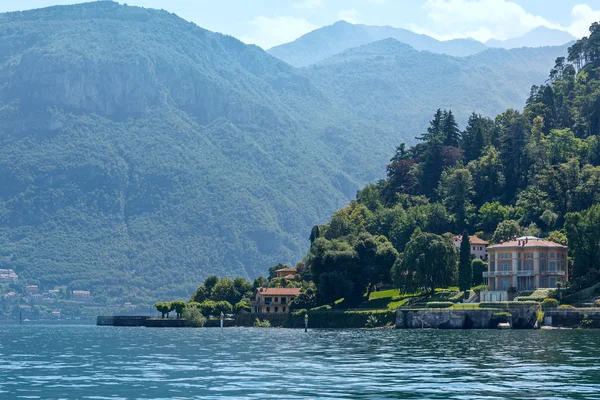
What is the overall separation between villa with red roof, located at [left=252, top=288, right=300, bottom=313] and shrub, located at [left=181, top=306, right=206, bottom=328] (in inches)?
359

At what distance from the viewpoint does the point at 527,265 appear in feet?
474

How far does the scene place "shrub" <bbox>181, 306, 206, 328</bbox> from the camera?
6658 inches

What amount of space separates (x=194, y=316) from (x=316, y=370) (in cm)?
10807

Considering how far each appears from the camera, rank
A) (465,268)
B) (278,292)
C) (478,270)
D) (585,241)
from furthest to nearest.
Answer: (278,292) < (478,270) < (465,268) < (585,241)

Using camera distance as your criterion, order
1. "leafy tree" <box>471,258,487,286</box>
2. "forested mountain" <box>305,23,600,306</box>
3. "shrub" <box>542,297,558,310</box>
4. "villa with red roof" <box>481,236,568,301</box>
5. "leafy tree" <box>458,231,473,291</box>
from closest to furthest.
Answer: "shrub" <box>542,297,558,310</box> → "forested mountain" <box>305,23,600,306</box> → "leafy tree" <box>458,231,473,291</box> → "villa with red roof" <box>481,236,568,301</box> → "leafy tree" <box>471,258,487,286</box>

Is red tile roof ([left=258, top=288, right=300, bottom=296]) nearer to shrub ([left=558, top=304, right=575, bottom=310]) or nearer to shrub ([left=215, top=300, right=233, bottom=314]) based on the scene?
shrub ([left=215, top=300, right=233, bottom=314])

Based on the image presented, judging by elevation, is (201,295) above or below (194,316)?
→ above

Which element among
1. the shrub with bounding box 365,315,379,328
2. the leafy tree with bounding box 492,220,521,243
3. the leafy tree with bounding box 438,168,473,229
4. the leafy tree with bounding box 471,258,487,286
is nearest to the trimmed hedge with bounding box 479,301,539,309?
the shrub with bounding box 365,315,379,328

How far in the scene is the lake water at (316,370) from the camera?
52531mm

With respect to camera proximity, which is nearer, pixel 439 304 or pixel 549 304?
pixel 549 304

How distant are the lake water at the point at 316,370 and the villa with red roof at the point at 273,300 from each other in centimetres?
7728

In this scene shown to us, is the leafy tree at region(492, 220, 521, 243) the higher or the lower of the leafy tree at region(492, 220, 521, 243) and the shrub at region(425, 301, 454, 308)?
the higher

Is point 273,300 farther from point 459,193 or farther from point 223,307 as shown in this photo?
point 459,193

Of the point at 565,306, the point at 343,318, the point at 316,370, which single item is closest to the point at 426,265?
the point at 343,318
